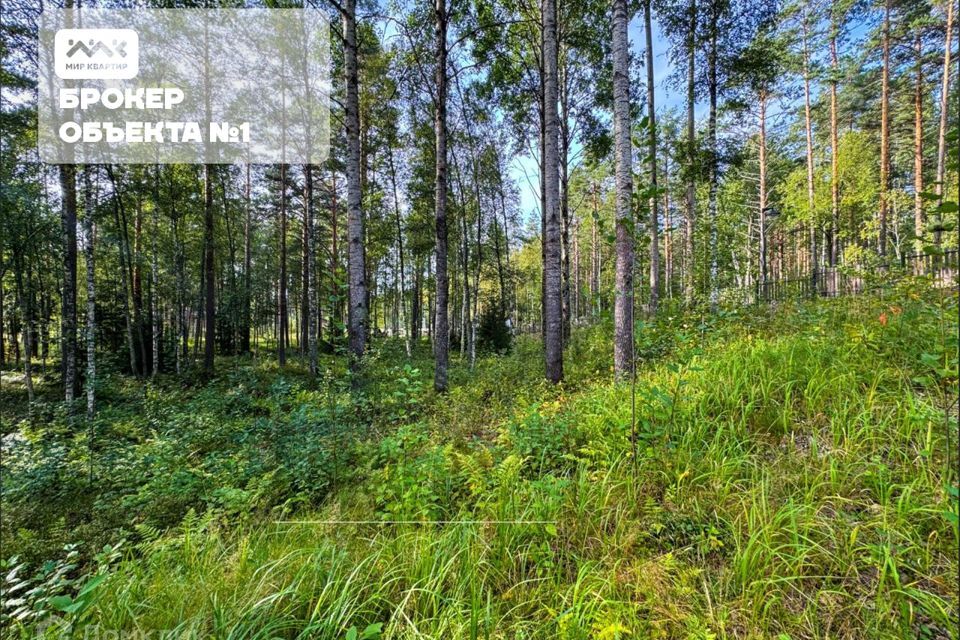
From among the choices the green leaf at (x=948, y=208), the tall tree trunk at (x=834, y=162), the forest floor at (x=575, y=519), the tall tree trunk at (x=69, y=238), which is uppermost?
the tall tree trunk at (x=834, y=162)

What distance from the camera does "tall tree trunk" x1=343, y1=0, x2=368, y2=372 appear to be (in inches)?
223

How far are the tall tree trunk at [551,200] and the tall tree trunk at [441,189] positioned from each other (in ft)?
6.93

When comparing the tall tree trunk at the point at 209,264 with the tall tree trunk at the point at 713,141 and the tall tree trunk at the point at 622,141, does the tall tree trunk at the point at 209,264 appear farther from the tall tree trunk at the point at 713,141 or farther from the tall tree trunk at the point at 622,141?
the tall tree trunk at the point at 713,141

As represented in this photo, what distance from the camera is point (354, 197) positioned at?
5.86 meters

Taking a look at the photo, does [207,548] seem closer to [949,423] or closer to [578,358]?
[949,423]

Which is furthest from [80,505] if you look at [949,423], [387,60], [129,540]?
[387,60]

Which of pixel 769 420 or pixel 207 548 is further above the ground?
pixel 769 420

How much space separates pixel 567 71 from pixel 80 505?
44.2 ft

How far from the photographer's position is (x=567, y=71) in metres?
10.0

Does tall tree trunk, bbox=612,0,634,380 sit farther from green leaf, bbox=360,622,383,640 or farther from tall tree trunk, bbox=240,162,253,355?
tall tree trunk, bbox=240,162,253,355

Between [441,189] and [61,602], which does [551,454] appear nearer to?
[61,602]

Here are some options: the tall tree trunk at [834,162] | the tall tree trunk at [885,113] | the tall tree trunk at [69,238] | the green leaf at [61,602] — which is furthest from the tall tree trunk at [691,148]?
the tall tree trunk at [69,238]

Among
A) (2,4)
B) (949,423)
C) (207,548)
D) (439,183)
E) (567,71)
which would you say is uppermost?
(567,71)

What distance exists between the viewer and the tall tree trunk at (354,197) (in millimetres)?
5664
